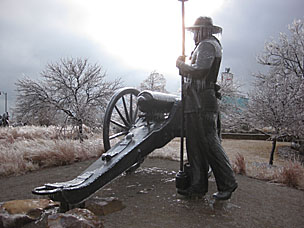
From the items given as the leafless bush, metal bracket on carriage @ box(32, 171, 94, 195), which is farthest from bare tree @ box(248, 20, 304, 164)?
metal bracket on carriage @ box(32, 171, 94, 195)

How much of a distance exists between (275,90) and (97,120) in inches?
250

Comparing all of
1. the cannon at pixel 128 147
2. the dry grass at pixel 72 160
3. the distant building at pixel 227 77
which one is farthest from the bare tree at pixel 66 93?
the distant building at pixel 227 77

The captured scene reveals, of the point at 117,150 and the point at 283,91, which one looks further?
the point at 283,91

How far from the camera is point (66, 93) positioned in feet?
32.7

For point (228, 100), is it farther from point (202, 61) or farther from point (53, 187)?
point (53, 187)

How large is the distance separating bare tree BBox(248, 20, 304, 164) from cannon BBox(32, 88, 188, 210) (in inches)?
192

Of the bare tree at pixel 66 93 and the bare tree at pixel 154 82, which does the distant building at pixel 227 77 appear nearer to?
the bare tree at pixel 154 82

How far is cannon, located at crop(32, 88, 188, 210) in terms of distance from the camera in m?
2.69

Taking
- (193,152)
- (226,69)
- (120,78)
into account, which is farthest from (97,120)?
(226,69)

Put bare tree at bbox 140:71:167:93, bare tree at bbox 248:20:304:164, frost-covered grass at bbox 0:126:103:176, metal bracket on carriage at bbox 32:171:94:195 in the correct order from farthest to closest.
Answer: bare tree at bbox 140:71:167:93 → bare tree at bbox 248:20:304:164 → frost-covered grass at bbox 0:126:103:176 → metal bracket on carriage at bbox 32:171:94:195

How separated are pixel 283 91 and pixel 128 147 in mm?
7739

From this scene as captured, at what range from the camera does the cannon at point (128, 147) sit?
2.69m

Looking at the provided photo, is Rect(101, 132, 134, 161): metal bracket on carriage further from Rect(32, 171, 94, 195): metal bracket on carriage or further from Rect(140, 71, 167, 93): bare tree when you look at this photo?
Rect(140, 71, 167, 93): bare tree

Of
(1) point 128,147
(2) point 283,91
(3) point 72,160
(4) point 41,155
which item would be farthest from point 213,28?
(2) point 283,91
